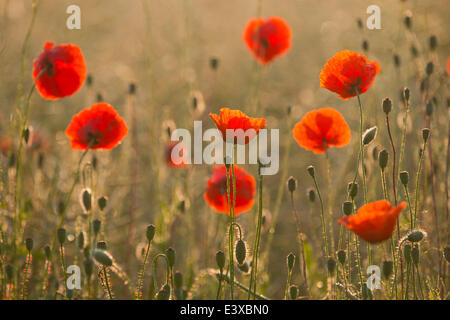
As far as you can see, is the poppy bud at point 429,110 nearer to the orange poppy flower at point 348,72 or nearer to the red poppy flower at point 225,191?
the orange poppy flower at point 348,72

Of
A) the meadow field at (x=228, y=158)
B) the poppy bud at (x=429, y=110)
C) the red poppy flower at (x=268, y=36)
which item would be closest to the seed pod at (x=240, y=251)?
the meadow field at (x=228, y=158)

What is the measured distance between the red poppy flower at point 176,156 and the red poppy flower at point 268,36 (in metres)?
0.34

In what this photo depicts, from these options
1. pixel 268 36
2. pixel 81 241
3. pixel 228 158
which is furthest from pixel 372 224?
pixel 268 36

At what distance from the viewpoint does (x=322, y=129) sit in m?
1.08

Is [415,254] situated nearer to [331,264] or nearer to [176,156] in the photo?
[331,264]

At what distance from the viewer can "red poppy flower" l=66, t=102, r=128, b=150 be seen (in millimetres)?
1132

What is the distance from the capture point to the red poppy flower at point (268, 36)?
163 centimetres

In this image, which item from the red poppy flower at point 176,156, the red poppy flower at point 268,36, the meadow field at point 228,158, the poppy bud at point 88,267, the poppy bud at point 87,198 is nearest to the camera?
the poppy bud at point 88,267

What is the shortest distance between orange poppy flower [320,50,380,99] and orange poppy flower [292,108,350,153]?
55 millimetres
